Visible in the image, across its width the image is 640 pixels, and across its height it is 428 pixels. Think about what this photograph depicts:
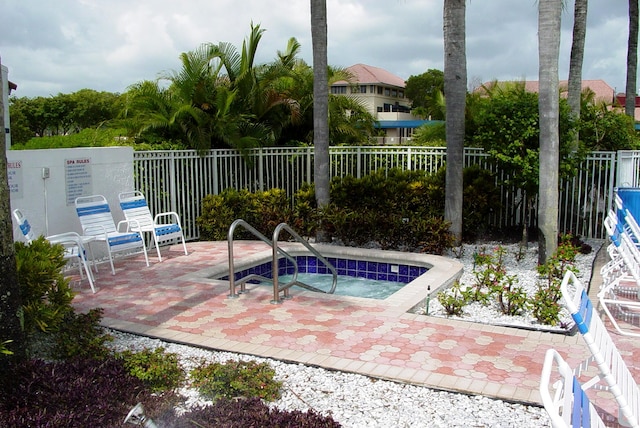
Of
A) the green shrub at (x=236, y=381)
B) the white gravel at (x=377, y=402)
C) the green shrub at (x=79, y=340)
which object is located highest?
the green shrub at (x=79, y=340)

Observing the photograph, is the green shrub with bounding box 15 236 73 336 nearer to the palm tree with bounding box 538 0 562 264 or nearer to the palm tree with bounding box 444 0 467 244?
the palm tree with bounding box 538 0 562 264

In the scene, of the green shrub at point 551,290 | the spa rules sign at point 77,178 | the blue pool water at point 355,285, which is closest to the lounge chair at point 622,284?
the green shrub at point 551,290

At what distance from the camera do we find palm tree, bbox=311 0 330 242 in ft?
35.8

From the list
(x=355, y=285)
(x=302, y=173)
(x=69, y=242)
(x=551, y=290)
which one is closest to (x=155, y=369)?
(x=69, y=242)

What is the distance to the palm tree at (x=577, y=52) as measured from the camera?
12.3 meters

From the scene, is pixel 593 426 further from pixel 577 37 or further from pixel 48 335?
pixel 577 37

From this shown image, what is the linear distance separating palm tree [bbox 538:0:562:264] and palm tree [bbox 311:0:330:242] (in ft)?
13.0

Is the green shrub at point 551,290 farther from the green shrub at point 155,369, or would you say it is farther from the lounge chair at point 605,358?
the green shrub at point 155,369

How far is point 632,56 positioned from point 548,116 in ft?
36.3

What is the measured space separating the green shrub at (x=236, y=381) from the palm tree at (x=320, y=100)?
21.6 feet

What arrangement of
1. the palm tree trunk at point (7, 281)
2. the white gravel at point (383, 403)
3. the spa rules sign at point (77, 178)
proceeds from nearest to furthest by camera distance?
the white gravel at point (383, 403)
the palm tree trunk at point (7, 281)
the spa rules sign at point (77, 178)

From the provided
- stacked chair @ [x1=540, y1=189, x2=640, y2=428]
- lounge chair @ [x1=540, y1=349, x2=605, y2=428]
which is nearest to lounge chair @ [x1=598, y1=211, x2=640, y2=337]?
stacked chair @ [x1=540, y1=189, x2=640, y2=428]

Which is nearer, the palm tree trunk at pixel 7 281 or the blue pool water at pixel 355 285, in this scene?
the palm tree trunk at pixel 7 281

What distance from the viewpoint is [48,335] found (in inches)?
237
